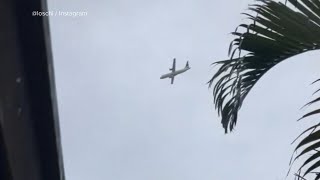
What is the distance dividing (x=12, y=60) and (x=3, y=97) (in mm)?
512

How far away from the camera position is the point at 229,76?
3576 millimetres

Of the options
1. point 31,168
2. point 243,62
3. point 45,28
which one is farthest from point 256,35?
point 31,168

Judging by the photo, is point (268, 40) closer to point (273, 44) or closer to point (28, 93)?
point (273, 44)

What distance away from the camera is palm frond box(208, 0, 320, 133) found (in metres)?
3.15

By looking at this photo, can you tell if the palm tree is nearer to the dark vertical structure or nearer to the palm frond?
the palm frond

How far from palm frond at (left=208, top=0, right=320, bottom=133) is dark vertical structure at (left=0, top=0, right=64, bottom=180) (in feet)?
7.53

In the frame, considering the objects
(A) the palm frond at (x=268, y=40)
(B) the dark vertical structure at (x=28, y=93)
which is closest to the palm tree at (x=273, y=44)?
(A) the palm frond at (x=268, y=40)

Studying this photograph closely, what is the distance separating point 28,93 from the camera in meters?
5.70

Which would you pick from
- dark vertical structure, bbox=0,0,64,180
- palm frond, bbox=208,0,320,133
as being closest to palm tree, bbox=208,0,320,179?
palm frond, bbox=208,0,320,133

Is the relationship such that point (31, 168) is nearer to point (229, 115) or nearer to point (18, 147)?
point (18, 147)

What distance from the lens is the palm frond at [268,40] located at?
3.15 metres


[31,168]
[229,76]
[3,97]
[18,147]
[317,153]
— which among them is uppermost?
[229,76]

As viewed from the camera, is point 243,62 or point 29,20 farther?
point 29,20

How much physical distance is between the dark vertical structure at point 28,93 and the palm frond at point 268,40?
2.30 metres
